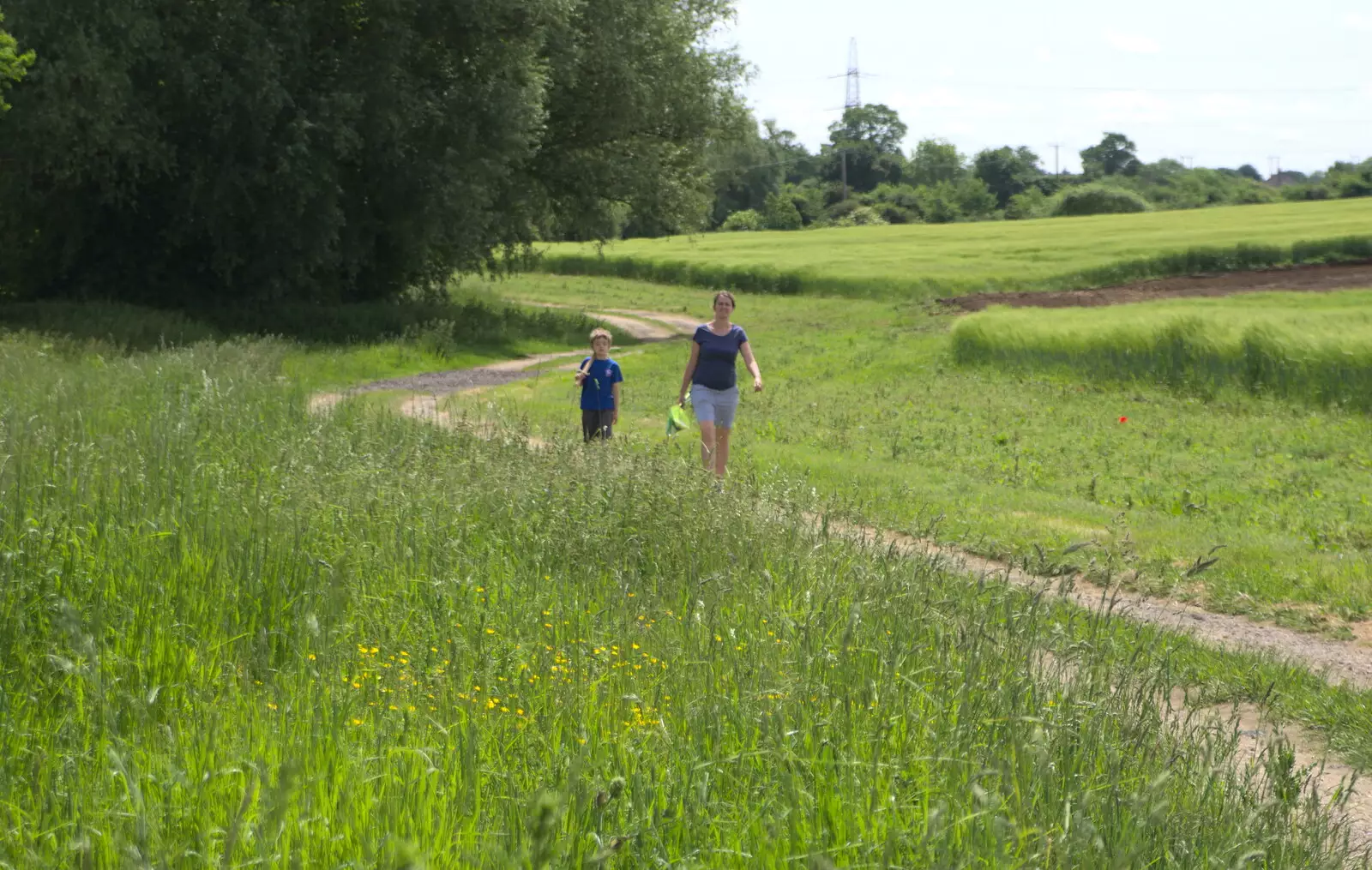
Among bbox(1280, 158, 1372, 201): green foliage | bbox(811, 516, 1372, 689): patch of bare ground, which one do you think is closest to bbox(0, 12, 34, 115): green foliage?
bbox(811, 516, 1372, 689): patch of bare ground

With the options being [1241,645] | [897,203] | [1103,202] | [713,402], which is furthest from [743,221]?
[1241,645]

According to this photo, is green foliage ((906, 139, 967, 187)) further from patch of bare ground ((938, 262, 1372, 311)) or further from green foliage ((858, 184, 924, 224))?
patch of bare ground ((938, 262, 1372, 311))

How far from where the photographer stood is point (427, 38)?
102 ft

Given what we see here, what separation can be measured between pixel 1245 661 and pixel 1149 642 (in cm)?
63

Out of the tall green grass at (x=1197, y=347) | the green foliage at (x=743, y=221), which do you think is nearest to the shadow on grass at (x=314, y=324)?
the tall green grass at (x=1197, y=347)

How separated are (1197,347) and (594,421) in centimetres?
1469

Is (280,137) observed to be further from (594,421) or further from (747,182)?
(747,182)

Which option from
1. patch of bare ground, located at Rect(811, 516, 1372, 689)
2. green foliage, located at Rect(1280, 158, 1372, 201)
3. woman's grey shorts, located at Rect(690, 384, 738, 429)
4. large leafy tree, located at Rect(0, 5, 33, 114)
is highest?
green foliage, located at Rect(1280, 158, 1372, 201)

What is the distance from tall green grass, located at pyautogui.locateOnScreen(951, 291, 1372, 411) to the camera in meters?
21.8

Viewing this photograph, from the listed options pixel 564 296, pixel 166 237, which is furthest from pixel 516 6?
pixel 564 296

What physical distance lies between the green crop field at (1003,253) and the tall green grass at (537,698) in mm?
40223

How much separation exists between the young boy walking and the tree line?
2845 inches

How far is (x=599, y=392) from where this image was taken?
1346 centimetres

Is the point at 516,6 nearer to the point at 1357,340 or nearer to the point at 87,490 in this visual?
the point at 1357,340
